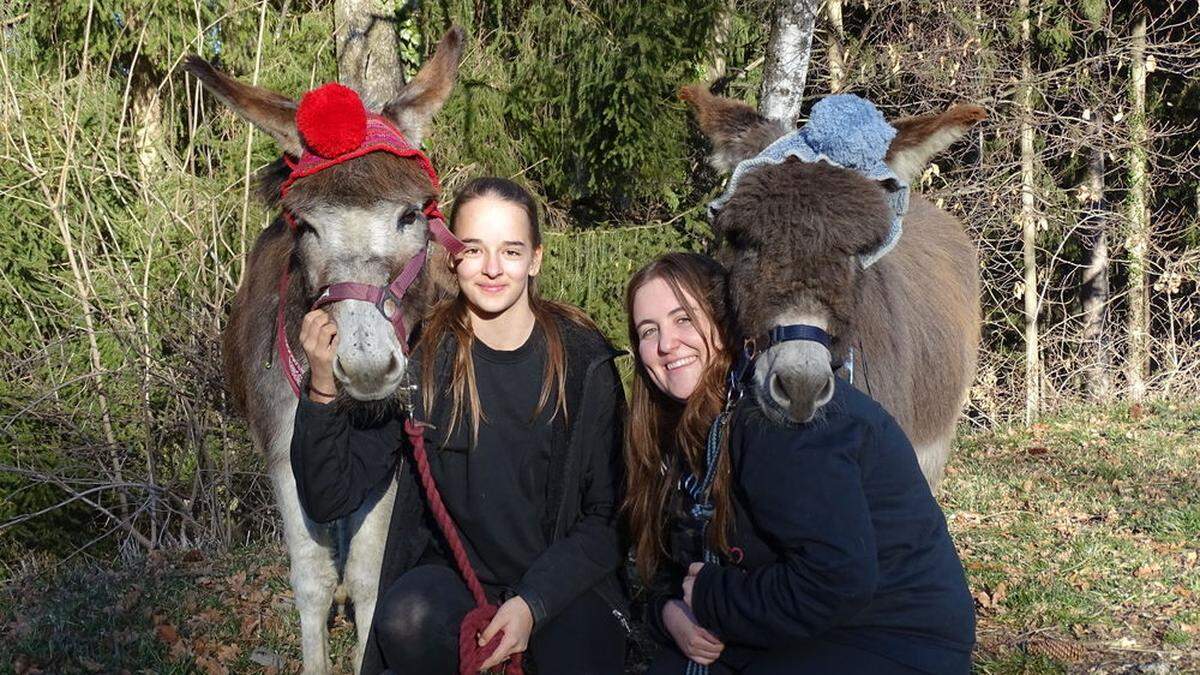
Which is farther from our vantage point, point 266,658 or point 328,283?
point 266,658

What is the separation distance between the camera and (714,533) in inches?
90.7

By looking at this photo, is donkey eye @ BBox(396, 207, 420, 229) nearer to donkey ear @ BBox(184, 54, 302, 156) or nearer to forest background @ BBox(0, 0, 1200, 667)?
donkey ear @ BBox(184, 54, 302, 156)

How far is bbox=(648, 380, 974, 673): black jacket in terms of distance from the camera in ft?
6.70

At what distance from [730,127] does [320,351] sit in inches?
61.3

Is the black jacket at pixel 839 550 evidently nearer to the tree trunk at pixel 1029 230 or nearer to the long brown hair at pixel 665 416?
the long brown hair at pixel 665 416

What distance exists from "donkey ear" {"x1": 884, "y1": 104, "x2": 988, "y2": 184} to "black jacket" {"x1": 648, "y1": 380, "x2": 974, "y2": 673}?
1109mm

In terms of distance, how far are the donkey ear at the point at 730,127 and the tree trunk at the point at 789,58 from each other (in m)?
2.61

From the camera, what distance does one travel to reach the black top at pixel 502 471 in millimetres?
2768

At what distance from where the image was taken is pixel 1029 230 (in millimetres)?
10242

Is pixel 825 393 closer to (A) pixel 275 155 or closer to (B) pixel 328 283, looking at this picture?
(B) pixel 328 283

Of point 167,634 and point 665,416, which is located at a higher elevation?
point 665,416

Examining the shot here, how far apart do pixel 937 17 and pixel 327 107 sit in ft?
28.2

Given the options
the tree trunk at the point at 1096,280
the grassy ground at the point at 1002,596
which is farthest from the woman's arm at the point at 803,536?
the tree trunk at the point at 1096,280

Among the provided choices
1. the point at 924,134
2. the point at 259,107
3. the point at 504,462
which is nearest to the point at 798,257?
the point at 924,134
